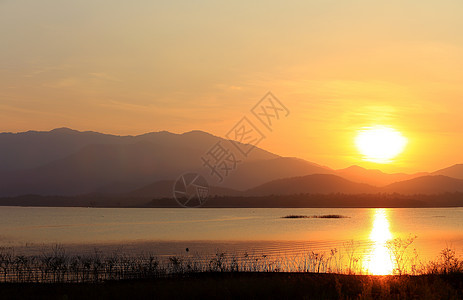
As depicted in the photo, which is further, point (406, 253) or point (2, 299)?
point (406, 253)

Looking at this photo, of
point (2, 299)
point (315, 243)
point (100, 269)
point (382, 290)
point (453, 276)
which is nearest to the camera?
point (382, 290)

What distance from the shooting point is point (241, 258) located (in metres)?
53.2

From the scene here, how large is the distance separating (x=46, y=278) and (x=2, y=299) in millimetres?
11969

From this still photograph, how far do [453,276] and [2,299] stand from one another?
77.8 feet

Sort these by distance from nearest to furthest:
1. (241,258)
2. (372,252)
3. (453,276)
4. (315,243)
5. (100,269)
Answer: (453,276) → (100,269) → (241,258) → (372,252) → (315,243)

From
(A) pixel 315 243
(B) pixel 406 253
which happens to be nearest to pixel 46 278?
(B) pixel 406 253

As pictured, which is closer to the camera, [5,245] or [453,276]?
[453,276]

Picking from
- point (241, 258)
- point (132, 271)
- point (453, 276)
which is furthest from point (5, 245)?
point (453, 276)

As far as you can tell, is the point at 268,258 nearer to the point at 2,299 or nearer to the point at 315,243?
the point at 315,243

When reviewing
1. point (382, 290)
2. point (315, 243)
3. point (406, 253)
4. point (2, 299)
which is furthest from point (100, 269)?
point (315, 243)

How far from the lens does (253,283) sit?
2641 centimetres

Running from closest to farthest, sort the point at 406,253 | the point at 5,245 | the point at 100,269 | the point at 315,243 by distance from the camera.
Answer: the point at 100,269
the point at 406,253
the point at 5,245
the point at 315,243

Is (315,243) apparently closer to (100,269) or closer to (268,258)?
(268,258)

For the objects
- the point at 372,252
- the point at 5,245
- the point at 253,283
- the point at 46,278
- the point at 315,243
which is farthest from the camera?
the point at 315,243
